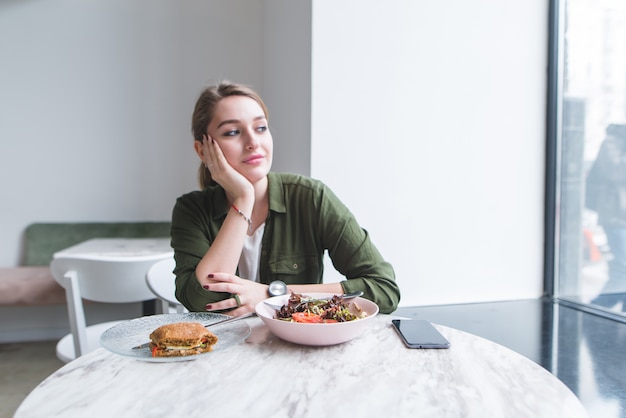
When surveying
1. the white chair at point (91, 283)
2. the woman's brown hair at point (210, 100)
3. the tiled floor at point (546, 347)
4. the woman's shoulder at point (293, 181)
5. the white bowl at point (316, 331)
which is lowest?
the tiled floor at point (546, 347)

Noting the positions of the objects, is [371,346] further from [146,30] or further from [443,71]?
[146,30]

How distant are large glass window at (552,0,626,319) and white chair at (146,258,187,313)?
2099 mm

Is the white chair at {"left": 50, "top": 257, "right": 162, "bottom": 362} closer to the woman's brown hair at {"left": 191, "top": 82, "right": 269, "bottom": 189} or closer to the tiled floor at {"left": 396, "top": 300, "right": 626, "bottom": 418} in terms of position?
the woman's brown hair at {"left": 191, "top": 82, "right": 269, "bottom": 189}

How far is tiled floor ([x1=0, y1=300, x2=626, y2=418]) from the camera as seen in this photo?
4.92 feet

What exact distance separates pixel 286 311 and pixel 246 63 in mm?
A: 2759

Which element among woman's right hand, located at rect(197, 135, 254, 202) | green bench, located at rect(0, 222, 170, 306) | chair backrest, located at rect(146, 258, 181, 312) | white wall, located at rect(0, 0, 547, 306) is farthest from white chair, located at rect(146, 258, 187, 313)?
green bench, located at rect(0, 222, 170, 306)

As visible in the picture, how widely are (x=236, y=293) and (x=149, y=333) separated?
0.26 m

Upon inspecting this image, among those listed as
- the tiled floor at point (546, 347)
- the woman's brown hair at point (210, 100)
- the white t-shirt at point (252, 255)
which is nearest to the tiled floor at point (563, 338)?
the tiled floor at point (546, 347)

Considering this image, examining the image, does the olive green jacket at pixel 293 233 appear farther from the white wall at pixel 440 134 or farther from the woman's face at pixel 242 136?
the white wall at pixel 440 134

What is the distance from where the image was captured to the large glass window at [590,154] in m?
2.28

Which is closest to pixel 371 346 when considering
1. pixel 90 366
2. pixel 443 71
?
pixel 90 366

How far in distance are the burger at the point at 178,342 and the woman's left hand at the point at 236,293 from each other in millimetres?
266

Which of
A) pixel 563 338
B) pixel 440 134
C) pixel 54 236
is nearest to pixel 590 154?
pixel 440 134

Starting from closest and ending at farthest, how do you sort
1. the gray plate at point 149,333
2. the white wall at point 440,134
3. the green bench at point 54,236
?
the gray plate at point 149,333
the white wall at point 440,134
the green bench at point 54,236
